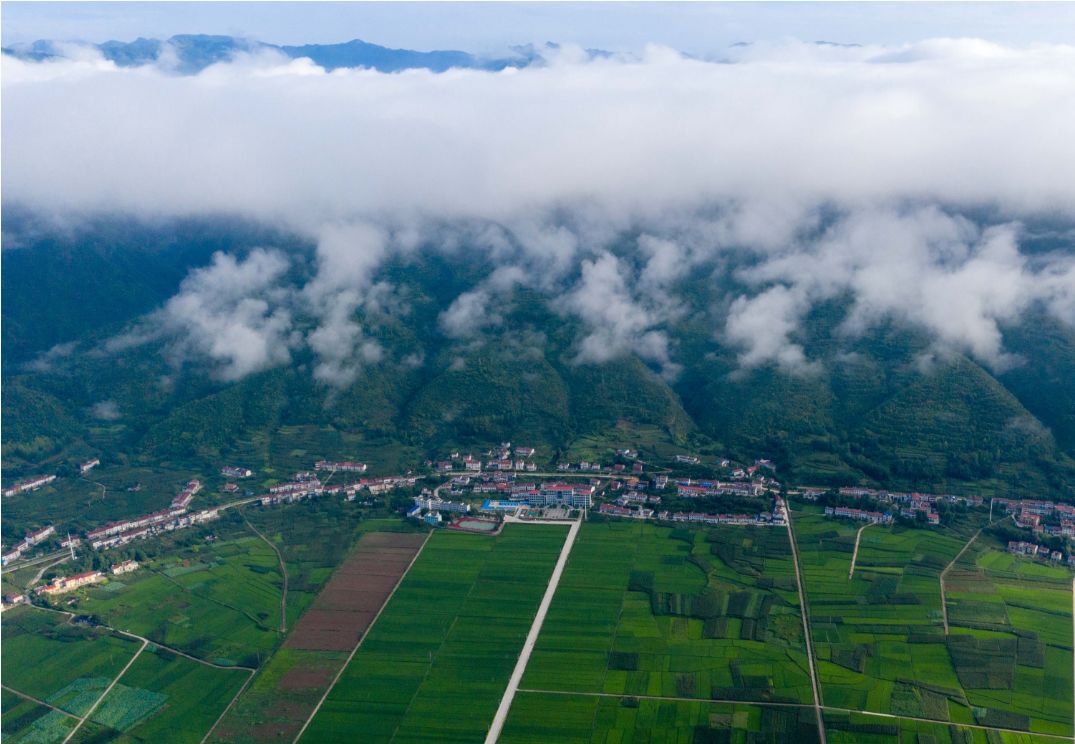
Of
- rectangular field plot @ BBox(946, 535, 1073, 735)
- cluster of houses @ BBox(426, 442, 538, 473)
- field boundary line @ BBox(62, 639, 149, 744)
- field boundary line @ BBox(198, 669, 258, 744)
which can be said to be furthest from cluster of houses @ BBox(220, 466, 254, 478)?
rectangular field plot @ BBox(946, 535, 1073, 735)

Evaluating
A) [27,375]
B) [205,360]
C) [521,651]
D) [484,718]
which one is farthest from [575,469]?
[27,375]

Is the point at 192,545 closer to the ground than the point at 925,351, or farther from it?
closer to the ground

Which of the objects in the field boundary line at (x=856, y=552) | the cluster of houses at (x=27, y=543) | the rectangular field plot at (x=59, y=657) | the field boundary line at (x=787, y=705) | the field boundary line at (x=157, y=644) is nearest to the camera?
the field boundary line at (x=787, y=705)

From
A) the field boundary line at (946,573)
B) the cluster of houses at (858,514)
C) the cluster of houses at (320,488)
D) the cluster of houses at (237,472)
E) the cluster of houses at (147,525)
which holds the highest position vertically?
the field boundary line at (946,573)

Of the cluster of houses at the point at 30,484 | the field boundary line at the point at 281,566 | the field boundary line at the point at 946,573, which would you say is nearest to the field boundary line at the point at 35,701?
the field boundary line at the point at 281,566

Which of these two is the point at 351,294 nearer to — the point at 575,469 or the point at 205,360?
the point at 205,360

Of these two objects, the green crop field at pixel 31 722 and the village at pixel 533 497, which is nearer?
the green crop field at pixel 31 722

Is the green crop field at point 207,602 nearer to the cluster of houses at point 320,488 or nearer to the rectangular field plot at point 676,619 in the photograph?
the cluster of houses at point 320,488

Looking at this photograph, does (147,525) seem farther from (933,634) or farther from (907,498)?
(907,498)
